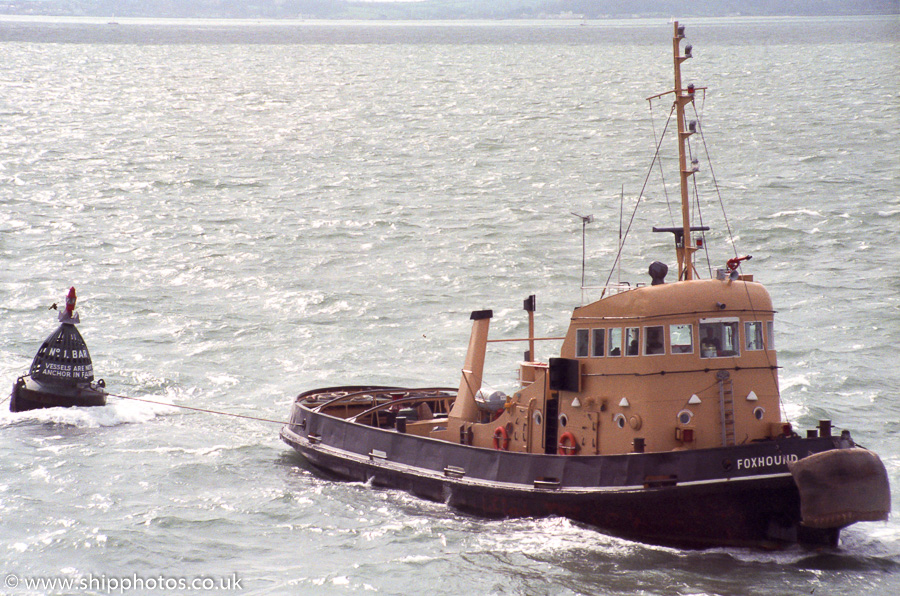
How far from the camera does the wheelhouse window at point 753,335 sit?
17078 millimetres

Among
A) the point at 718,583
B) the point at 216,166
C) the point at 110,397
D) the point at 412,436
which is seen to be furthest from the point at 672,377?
the point at 216,166

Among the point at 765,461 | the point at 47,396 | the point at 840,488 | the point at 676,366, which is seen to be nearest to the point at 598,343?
the point at 676,366

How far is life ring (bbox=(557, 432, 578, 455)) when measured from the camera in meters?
17.8

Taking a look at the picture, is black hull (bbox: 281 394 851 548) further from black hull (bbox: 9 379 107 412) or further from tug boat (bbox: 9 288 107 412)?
tug boat (bbox: 9 288 107 412)

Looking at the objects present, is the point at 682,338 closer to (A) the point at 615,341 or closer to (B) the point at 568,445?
(A) the point at 615,341

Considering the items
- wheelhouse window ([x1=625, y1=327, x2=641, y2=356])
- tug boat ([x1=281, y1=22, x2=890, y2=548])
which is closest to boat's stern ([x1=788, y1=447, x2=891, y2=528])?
tug boat ([x1=281, y1=22, x2=890, y2=548])

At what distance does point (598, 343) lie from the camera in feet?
57.4

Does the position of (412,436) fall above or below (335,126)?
below

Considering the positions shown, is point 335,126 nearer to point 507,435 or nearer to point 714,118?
point 714,118

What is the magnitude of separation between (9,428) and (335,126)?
44.1 m

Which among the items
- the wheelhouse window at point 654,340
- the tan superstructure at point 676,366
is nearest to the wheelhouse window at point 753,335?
the tan superstructure at point 676,366

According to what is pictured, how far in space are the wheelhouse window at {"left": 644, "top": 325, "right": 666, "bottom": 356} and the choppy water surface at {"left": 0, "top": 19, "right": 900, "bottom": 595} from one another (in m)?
3.23

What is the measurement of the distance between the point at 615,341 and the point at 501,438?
3124mm

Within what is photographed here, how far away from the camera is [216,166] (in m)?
54.2
